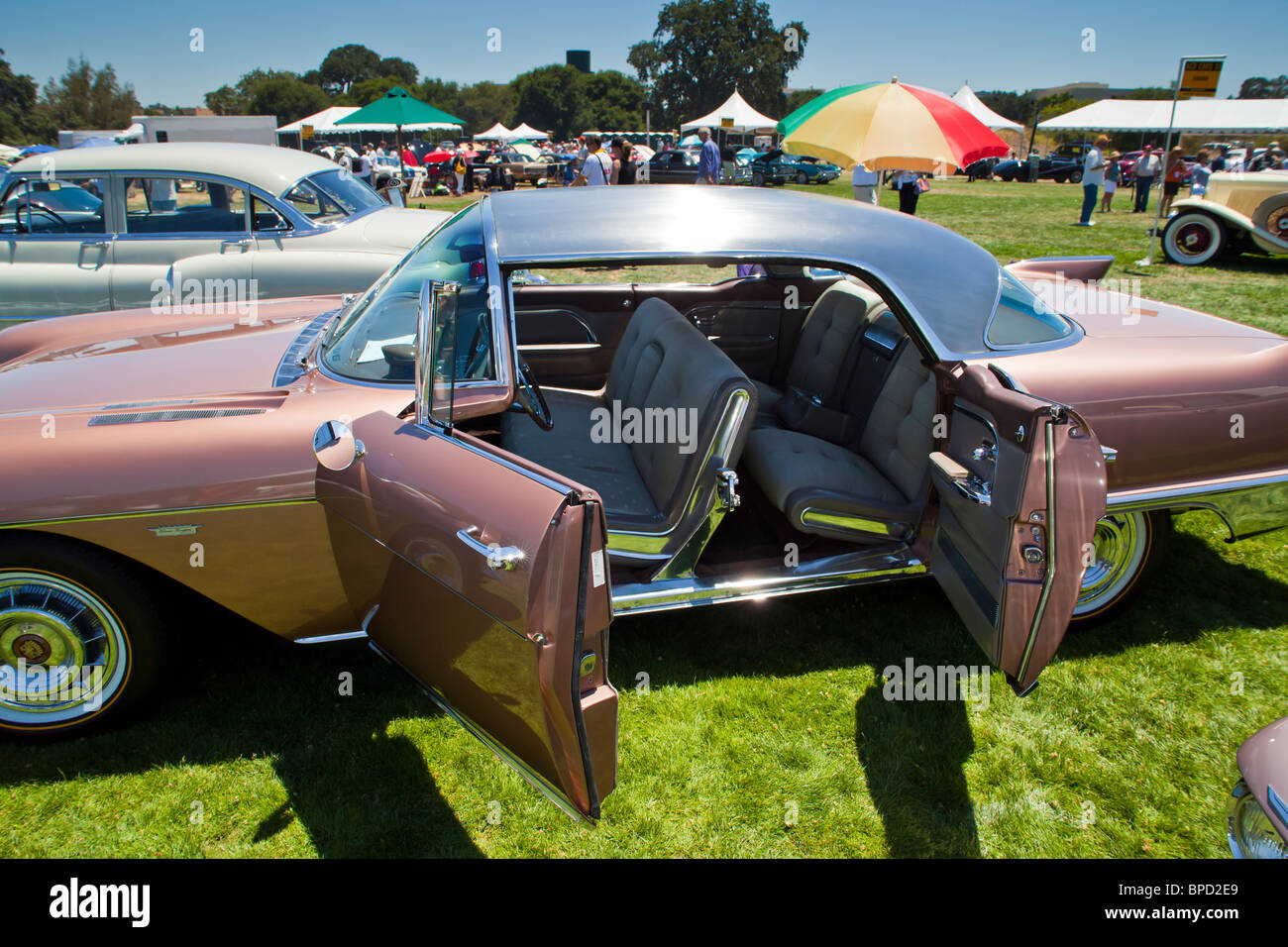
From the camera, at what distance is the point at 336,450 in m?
2.23

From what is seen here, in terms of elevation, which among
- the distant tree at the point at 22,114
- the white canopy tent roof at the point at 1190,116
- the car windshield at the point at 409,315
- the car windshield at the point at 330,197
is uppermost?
the distant tree at the point at 22,114

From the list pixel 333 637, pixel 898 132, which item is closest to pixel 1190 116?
pixel 898 132

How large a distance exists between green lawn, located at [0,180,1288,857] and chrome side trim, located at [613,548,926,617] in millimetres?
396

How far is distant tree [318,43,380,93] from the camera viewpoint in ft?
405

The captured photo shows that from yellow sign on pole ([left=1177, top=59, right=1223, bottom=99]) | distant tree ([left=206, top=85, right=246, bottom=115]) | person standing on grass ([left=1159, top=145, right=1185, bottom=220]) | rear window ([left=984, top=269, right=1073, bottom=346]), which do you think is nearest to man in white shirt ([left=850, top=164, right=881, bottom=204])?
yellow sign on pole ([left=1177, top=59, right=1223, bottom=99])

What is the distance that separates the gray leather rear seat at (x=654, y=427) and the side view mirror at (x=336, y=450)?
0.89 metres

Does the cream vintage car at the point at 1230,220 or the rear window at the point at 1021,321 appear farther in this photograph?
the cream vintage car at the point at 1230,220

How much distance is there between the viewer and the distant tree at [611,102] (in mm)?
94312

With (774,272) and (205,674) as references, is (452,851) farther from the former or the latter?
(774,272)

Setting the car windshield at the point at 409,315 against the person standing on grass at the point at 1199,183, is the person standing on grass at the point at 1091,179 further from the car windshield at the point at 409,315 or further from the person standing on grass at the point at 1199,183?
the car windshield at the point at 409,315

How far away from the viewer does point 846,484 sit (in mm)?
3104

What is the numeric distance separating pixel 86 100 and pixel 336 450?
253 ft

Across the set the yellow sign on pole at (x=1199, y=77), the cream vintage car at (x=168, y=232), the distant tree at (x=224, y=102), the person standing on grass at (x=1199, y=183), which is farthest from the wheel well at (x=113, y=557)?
the distant tree at (x=224, y=102)
